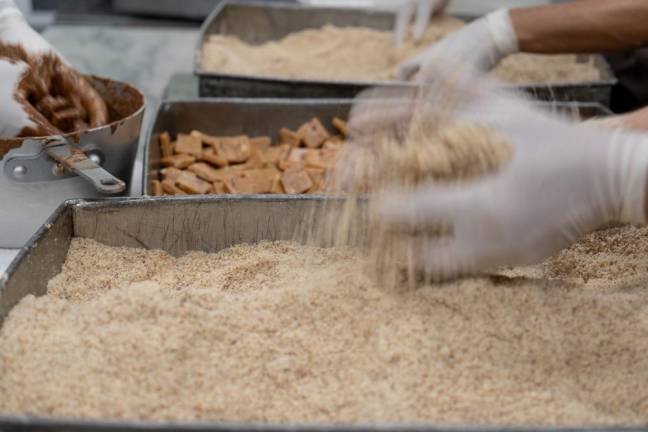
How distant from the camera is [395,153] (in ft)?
3.85

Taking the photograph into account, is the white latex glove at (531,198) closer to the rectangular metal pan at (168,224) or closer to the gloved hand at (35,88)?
the rectangular metal pan at (168,224)

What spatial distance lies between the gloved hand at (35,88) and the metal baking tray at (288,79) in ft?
1.67

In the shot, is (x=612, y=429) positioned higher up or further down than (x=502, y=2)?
further down

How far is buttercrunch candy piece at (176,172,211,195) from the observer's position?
1.73m

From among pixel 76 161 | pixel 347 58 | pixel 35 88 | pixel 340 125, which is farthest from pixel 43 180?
pixel 347 58

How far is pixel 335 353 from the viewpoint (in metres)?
1.07

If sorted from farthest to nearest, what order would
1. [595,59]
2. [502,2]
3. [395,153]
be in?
[502,2], [595,59], [395,153]

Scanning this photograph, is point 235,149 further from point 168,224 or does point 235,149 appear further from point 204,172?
point 168,224

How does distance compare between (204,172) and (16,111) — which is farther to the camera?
(204,172)

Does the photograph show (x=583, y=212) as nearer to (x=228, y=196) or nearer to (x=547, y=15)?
(x=228, y=196)

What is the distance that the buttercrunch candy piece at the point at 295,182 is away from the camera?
175 centimetres

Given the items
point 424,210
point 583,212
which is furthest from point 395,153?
point 583,212

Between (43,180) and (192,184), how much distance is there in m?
0.40

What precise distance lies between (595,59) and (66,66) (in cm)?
169
